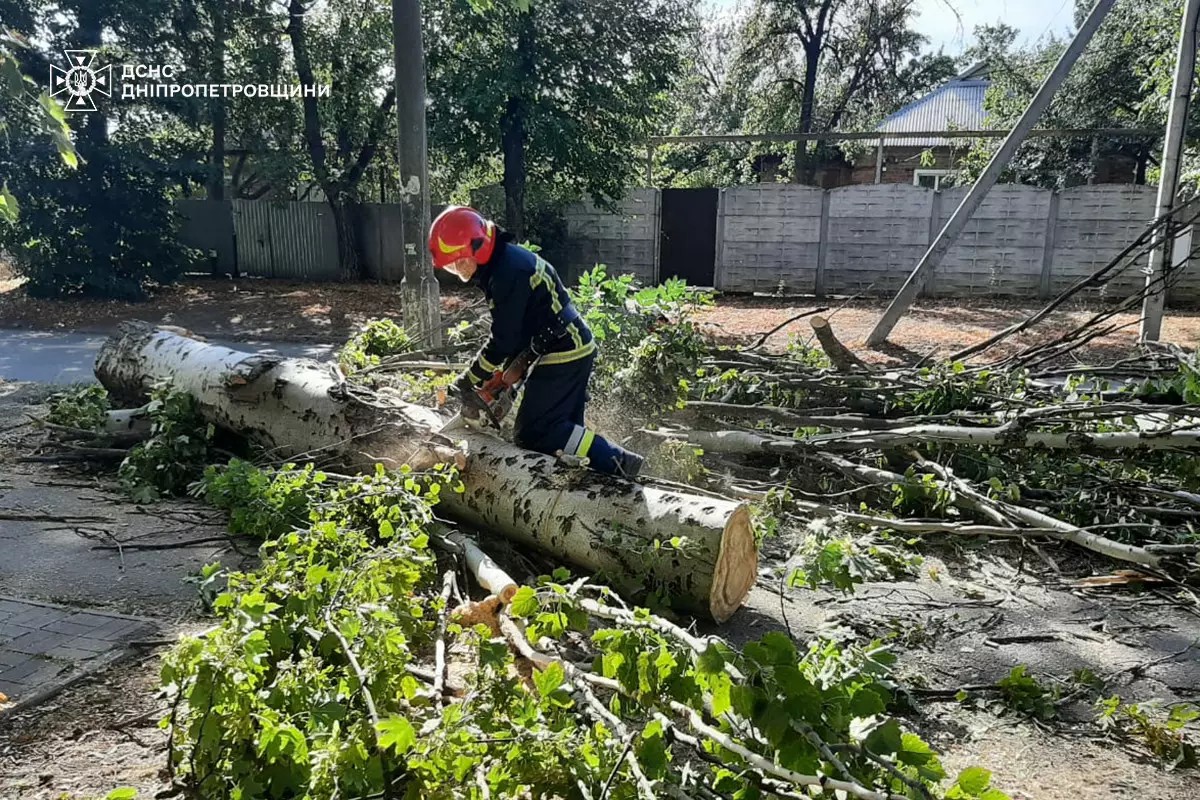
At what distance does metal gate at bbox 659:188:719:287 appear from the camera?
1636cm

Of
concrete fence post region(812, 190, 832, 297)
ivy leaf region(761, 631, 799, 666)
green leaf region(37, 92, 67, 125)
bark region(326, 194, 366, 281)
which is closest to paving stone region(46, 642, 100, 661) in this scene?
green leaf region(37, 92, 67, 125)

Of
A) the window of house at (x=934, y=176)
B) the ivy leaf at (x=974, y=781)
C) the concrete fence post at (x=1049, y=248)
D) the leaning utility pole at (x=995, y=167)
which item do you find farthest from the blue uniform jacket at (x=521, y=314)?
the window of house at (x=934, y=176)

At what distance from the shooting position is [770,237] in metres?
15.9

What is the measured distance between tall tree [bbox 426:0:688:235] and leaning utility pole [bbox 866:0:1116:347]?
24.3ft

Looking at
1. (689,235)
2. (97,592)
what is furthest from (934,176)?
(97,592)

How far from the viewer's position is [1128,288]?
14383 mm

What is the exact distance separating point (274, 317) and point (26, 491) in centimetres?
966

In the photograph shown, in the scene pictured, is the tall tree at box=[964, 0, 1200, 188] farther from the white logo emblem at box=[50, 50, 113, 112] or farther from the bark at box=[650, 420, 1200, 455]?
the white logo emblem at box=[50, 50, 113, 112]

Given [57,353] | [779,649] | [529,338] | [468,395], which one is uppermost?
[529,338]

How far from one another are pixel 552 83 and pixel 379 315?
529 centimetres

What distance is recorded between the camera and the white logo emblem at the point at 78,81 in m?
14.7

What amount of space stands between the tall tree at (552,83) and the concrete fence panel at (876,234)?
4145 millimetres

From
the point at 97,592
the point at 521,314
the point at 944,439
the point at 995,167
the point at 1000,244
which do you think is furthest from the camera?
the point at 1000,244

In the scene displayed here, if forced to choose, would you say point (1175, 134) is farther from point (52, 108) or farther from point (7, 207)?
point (7, 207)
